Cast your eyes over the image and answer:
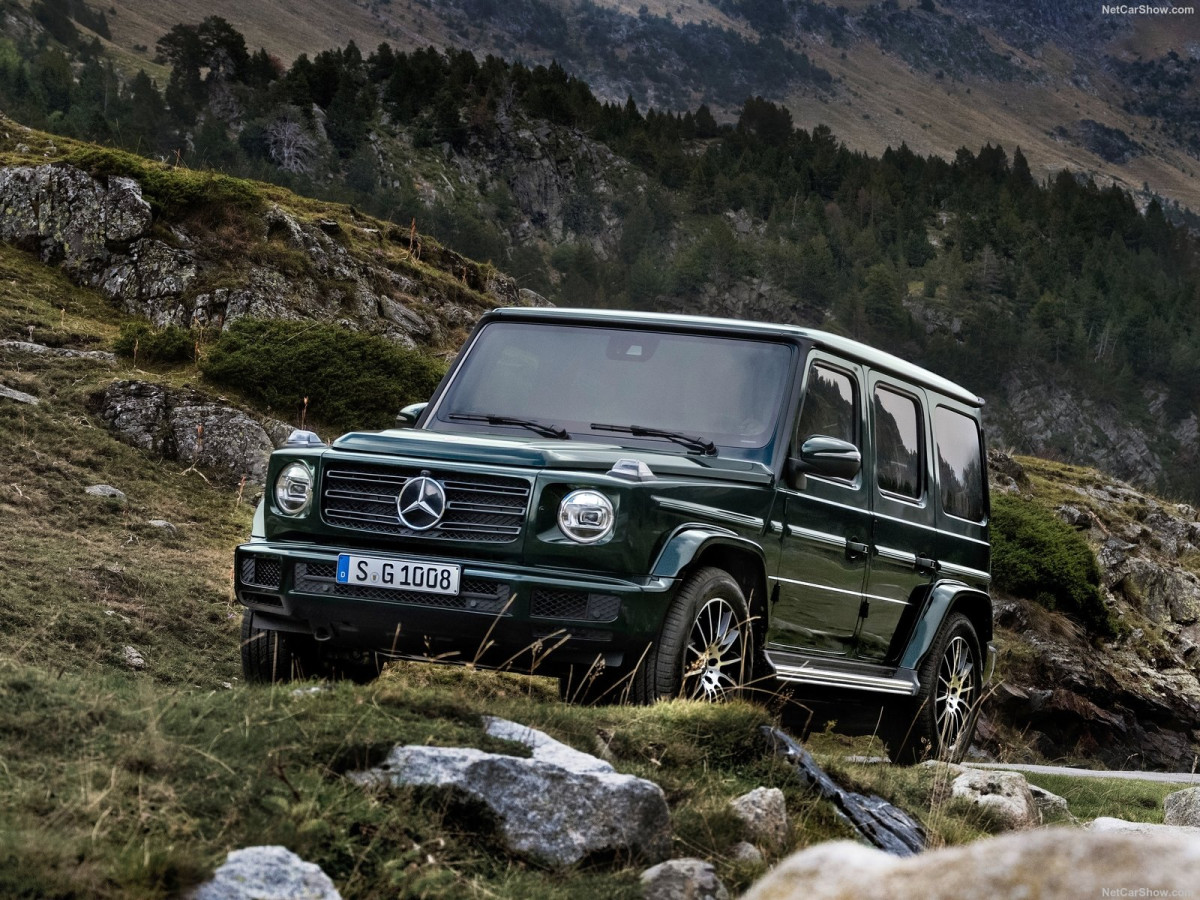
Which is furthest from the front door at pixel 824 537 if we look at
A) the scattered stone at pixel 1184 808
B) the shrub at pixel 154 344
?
the shrub at pixel 154 344

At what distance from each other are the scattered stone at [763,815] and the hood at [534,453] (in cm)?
167

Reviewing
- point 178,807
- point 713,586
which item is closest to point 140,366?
point 713,586

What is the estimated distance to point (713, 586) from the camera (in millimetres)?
5930

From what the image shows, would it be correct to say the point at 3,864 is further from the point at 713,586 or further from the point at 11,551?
the point at 11,551

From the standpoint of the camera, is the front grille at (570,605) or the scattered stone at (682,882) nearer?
the scattered stone at (682,882)

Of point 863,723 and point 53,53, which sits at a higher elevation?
point 53,53

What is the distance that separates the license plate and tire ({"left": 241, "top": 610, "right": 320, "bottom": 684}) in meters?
0.65

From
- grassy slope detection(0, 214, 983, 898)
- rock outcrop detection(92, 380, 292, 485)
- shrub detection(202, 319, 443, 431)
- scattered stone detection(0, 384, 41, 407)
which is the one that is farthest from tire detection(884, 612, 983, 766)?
scattered stone detection(0, 384, 41, 407)

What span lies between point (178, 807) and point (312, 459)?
2.63 meters

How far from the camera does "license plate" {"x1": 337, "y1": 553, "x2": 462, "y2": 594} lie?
18.7 feet

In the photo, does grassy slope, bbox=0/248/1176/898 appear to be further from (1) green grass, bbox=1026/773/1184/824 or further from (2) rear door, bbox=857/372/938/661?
(1) green grass, bbox=1026/773/1184/824

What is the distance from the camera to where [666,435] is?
6.73 meters

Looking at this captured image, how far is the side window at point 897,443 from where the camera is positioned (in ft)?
26.0

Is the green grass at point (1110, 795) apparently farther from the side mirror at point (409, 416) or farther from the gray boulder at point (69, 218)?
the gray boulder at point (69, 218)
